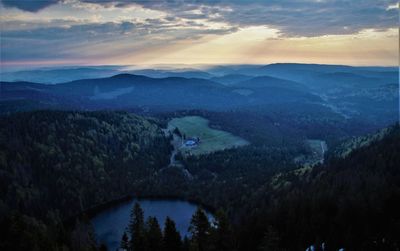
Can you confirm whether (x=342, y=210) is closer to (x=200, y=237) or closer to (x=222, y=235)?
(x=222, y=235)

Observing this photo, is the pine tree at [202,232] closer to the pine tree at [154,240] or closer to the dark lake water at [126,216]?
the pine tree at [154,240]

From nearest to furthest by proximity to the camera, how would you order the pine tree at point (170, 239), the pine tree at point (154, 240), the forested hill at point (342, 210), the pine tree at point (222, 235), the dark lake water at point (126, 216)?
the forested hill at point (342, 210)
the pine tree at point (222, 235)
the pine tree at point (170, 239)
the pine tree at point (154, 240)
the dark lake water at point (126, 216)

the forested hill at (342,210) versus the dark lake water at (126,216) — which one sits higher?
the forested hill at (342,210)

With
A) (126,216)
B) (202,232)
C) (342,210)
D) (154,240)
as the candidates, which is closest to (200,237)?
(202,232)

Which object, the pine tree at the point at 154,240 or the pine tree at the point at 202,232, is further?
the pine tree at the point at 154,240

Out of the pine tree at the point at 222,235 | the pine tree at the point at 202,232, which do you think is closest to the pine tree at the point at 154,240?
the pine tree at the point at 202,232

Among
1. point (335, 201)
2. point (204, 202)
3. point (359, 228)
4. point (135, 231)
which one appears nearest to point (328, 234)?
point (359, 228)

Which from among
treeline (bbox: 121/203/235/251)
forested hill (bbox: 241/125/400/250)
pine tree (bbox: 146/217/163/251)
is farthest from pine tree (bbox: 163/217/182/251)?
forested hill (bbox: 241/125/400/250)

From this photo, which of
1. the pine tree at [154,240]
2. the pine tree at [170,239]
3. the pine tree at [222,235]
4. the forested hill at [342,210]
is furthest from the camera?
the pine tree at [154,240]

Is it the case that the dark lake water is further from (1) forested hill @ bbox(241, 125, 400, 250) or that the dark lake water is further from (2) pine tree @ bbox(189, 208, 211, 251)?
(2) pine tree @ bbox(189, 208, 211, 251)
